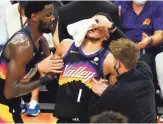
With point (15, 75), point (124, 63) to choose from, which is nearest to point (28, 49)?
point (15, 75)

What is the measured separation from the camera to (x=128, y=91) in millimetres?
3035

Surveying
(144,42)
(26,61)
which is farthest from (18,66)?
(144,42)

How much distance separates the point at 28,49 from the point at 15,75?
0.68ft

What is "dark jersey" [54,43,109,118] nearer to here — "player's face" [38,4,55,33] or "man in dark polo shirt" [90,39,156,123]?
"man in dark polo shirt" [90,39,156,123]

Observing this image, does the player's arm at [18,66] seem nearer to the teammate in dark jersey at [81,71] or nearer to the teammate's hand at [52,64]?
the teammate's hand at [52,64]

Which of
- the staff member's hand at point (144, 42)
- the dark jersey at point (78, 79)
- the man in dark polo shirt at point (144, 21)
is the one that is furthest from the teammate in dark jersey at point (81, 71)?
the man in dark polo shirt at point (144, 21)

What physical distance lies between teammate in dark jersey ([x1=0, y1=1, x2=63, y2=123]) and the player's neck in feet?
0.65

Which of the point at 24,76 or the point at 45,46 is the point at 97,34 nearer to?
the point at 45,46

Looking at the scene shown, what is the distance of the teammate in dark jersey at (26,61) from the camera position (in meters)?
Answer: 3.32

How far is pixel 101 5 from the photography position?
13.8 ft

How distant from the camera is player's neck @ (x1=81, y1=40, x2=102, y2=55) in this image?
339 cm

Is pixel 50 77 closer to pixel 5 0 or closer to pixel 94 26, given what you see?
pixel 94 26

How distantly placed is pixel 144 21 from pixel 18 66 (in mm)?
1802

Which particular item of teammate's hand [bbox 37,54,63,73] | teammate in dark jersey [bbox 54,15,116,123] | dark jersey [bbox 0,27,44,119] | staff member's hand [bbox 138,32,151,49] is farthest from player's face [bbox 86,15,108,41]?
staff member's hand [bbox 138,32,151,49]
